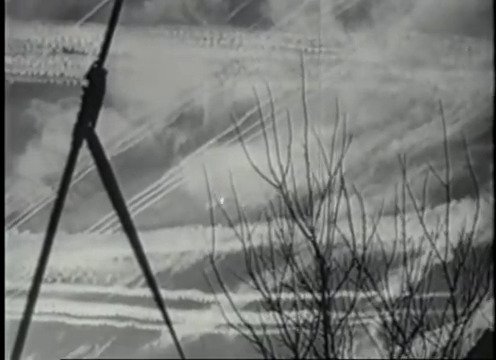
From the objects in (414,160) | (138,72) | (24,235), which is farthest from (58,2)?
(414,160)

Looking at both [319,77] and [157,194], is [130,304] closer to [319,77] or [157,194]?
[157,194]

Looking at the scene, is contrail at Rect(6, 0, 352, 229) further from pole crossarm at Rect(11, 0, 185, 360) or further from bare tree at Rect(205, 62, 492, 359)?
bare tree at Rect(205, 62, 492, 359)

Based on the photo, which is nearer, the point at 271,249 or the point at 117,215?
the point at 117,215

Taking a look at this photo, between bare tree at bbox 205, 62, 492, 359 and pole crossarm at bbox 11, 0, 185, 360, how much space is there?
10.3 inches

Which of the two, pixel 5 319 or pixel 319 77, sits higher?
pixel 319 77

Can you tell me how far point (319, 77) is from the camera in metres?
2.89

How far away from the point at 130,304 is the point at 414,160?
45.7 inches

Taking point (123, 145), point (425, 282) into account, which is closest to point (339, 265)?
point (425, 282)

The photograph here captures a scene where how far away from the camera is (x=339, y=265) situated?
3.01 metres

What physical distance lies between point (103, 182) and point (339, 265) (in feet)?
3.15

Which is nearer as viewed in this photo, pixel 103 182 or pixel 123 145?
pixel 103 182

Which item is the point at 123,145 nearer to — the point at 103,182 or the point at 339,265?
the point at 103,182

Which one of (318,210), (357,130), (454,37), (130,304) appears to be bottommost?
(130,304)

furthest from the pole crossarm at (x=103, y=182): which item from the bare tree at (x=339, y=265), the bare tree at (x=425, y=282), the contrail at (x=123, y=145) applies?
the bare tree at (x=425, y=282)
